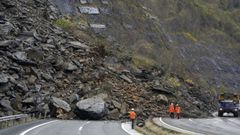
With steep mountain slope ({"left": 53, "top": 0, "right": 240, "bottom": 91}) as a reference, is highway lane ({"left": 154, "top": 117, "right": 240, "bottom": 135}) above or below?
below

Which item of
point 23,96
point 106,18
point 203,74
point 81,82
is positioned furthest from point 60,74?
point 203,74

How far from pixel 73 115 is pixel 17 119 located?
280 inches

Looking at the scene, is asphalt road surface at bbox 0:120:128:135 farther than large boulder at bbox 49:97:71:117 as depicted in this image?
No

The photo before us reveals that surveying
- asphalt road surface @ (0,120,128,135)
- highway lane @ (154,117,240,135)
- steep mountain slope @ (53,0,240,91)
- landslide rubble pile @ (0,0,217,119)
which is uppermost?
steep mountain slope @ (53,0,240,91)

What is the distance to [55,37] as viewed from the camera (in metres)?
53.3

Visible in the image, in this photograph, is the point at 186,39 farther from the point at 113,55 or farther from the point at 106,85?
the point at 106,85

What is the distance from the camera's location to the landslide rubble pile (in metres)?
41.6

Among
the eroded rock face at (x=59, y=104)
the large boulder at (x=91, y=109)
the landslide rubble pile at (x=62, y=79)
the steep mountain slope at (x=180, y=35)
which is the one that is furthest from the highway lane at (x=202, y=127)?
the steep mountain slope at (x=180, y=35)

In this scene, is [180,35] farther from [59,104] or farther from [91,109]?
[91,109]

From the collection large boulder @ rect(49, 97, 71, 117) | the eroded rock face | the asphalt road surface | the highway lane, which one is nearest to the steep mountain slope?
the eroded rock face

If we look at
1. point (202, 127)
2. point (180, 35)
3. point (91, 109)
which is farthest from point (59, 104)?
point (180, 35)

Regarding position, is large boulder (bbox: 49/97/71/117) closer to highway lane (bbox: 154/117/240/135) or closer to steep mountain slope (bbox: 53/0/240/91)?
highway lane (bbox: 154/117/240/135)

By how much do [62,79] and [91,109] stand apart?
767 centimetres

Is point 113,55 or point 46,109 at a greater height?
point 113,55
